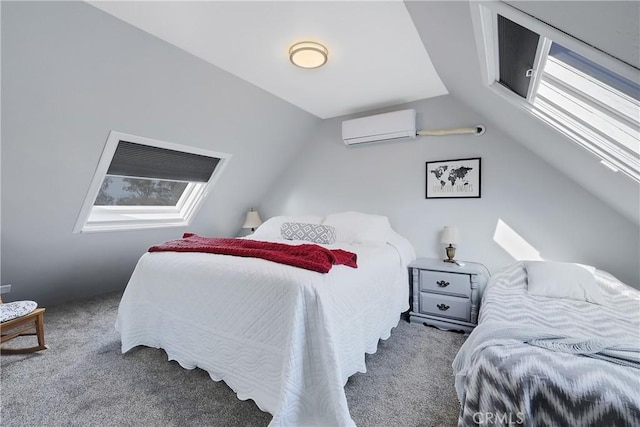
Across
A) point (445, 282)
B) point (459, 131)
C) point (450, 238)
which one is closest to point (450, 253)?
point (450, 238)

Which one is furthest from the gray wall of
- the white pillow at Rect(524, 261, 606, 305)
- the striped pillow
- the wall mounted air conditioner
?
the white pillow at Rect(524, 261, 606, 305)

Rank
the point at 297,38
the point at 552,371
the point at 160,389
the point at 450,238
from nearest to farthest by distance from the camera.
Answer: the point at 552,371
the point at 160,389
the point at 297,38
the point at 450,238

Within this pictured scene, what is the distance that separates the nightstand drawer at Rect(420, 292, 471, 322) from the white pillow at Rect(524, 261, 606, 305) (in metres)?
0.54

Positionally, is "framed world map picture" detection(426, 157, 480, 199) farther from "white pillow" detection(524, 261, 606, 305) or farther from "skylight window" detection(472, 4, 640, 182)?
"skylight window" detection(472, 4, 640, 182)

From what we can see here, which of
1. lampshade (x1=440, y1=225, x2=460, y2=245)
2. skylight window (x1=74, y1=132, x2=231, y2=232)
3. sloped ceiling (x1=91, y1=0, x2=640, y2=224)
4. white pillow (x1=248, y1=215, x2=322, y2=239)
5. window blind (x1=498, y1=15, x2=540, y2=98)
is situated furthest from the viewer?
white pillow (x1=248, y1=215, x2=322, y2=239)

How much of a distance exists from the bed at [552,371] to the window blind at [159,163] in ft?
9.74

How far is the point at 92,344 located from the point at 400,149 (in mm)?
3383

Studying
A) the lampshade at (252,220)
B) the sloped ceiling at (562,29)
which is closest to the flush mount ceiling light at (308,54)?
the sloped ceiling at (562,29)

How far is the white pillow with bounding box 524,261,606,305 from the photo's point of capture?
1.85 meters

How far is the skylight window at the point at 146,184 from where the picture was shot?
2504mm

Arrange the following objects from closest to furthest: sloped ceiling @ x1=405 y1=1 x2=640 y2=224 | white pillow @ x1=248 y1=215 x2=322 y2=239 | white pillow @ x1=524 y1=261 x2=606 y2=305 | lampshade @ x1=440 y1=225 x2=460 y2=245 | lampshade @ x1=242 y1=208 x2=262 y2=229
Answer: sloped ceiling @ x1=405 y1=1 x2=640 y2=224 → white pillow @ x1=524 y1=261 x2=606 y2=305 → lampshade @ x1=440 y1=225 x2=460 y2=245 → white pillow @ x1=248 y1=215 x2=322 y2=239 → lampshade @ x1=242 y1=208 x2=262 y2=229

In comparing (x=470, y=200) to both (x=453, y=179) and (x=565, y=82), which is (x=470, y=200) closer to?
(x=453, y=179)

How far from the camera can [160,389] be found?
1.64 m

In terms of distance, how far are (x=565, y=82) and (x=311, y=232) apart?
2.14 metres
